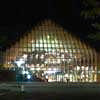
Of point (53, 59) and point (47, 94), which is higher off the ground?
point (53, 59)

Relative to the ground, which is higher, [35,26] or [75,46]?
[35,26]

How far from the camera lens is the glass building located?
48.2m

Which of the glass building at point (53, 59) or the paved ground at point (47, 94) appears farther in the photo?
the glass building at point (53, 59)

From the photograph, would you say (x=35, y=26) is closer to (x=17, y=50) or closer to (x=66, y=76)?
(x=17, y=50)

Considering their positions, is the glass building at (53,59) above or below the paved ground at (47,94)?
above

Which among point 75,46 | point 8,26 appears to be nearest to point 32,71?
point 75,46

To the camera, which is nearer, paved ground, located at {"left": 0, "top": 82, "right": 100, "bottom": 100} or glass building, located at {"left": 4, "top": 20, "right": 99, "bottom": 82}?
paved ground, located at {"left": 0, "top": 82, "right": 100, "bottom": 100}

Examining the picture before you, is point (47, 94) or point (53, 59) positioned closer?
point (47, 94)

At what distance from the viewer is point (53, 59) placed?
48656 mm

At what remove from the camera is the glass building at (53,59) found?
4825cm

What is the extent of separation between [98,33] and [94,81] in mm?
17412

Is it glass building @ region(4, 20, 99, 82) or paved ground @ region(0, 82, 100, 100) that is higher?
glass building @ region(4, 20, 99, 82)

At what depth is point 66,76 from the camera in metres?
48.2

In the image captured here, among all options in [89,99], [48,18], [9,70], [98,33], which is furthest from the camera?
[48,18]
